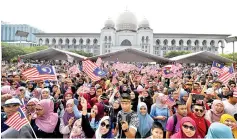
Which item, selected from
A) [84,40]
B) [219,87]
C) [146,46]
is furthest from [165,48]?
[219,87]

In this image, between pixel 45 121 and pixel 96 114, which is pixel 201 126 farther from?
pixel 45 121

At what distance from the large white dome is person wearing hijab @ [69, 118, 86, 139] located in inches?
2401

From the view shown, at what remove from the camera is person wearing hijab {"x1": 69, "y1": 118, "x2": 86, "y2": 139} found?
3736 mm

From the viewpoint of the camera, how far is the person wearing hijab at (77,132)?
3.74m

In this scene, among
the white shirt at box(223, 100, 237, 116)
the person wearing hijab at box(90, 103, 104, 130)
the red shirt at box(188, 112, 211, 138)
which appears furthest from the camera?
the white shirt at box(223, 100, 237, 116)

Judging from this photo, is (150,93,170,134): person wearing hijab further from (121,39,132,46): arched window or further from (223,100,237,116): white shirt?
(121,39,132,46): arched window

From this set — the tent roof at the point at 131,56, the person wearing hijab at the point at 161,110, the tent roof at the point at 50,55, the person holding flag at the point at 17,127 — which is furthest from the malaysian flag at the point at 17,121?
the tent roof at the point at 50,55

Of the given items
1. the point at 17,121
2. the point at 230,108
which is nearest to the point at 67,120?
the point at 17,121

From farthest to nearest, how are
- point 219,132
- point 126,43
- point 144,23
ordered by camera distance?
point 126,43 < point 144,23 < point 219,132

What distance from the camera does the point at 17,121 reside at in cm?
345

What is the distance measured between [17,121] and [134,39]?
61105 mm

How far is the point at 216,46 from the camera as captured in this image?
6575 cm

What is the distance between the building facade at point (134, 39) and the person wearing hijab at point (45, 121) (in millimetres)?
58467

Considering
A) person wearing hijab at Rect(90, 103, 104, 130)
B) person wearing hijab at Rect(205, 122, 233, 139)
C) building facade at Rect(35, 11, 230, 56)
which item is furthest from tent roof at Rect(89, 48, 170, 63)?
building facade at Rect(35, 11, 230, 56)
